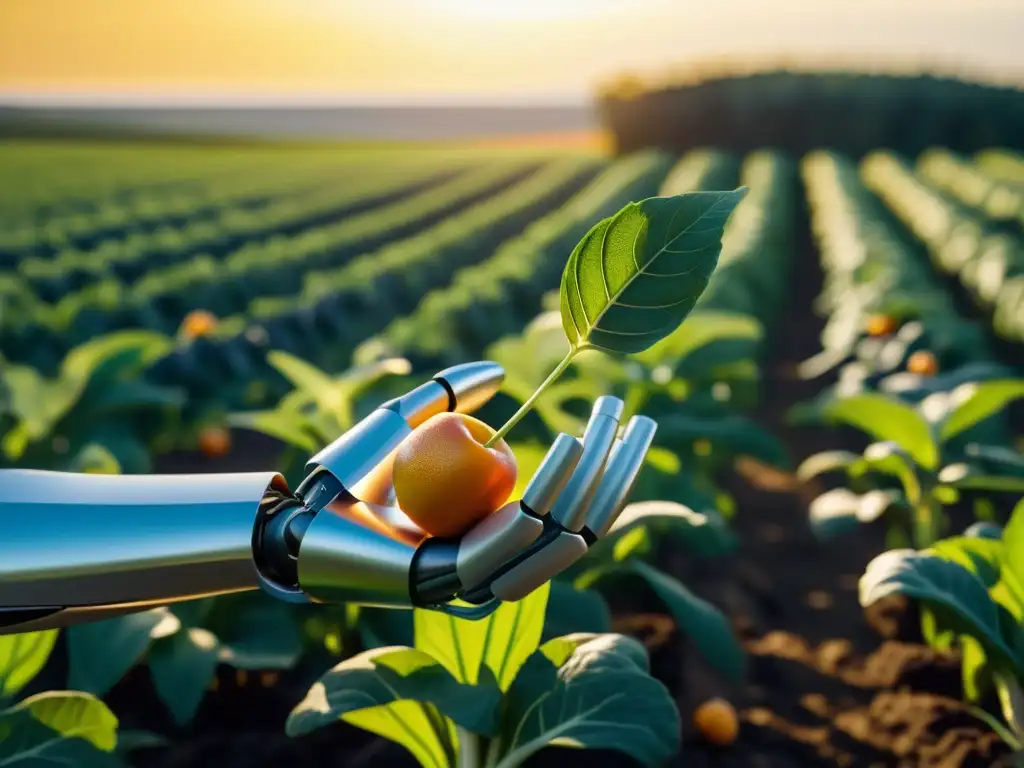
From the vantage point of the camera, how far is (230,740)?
2264mm

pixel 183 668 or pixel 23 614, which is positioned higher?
pixel 23 614

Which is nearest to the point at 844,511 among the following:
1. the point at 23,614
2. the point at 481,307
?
the point at 23,614

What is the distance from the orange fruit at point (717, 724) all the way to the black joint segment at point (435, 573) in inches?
61.3

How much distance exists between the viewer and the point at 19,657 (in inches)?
68.3

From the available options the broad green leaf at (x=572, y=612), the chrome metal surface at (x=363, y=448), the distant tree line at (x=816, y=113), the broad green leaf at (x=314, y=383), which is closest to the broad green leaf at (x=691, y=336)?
the broad green leaf at (x=314, y=383)

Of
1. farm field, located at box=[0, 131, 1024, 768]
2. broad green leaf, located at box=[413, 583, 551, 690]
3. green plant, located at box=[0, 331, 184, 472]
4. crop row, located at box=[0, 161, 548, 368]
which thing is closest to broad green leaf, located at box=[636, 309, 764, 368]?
farm field, located at box=[0, 131, 1024, 768]

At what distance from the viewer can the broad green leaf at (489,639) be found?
171 cm

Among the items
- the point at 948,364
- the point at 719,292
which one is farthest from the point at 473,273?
the point at 948,364

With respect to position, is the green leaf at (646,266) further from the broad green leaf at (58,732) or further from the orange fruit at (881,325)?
the orange fruit at (881,325)

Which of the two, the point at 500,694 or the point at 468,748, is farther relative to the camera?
the point at 468,748

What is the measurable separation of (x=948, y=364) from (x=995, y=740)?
89.3 inches

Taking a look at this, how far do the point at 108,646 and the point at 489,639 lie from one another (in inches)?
32.5

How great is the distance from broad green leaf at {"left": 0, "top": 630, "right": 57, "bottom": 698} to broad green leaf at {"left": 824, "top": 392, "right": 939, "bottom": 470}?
2117 millimetres

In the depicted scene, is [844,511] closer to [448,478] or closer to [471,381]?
[471,381]
